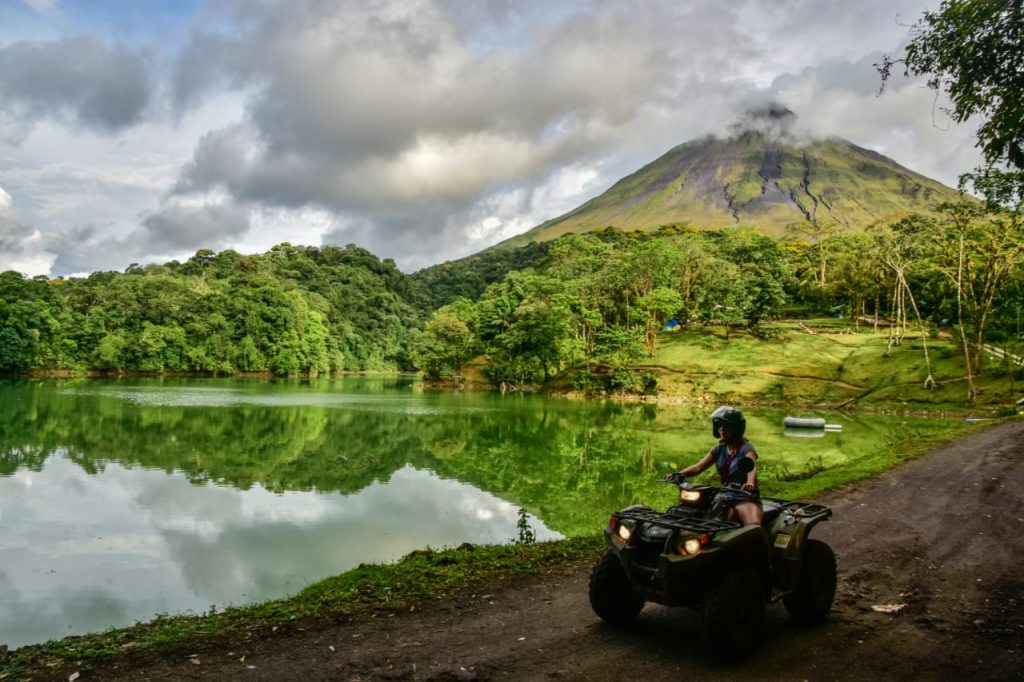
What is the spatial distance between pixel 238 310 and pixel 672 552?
8838 centimetres

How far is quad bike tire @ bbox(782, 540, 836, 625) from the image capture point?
5957 millimetres

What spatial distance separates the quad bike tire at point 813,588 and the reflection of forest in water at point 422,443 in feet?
21.2

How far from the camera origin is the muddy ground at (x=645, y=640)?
5.20m

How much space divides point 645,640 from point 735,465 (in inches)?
71.5

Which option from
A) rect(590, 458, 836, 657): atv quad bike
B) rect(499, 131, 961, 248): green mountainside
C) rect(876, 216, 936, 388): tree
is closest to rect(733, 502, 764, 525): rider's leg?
rect(590, 458, 836, 657): atv quad bike

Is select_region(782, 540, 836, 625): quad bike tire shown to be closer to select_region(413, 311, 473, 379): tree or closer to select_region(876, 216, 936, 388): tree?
select_region(876, 216, 936, 388): tree

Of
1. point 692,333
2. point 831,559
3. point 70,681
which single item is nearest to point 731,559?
point 831,559

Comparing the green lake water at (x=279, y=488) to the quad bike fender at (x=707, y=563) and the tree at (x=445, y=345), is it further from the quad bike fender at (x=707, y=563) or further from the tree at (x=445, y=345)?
the tree at (x=445, y=345)

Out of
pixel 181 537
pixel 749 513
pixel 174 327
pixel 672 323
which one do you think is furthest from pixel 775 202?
pixel 749 513

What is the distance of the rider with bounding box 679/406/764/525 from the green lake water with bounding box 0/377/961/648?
20.7 ft

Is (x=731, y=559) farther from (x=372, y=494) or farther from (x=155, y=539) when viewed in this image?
(x=372, y=494)

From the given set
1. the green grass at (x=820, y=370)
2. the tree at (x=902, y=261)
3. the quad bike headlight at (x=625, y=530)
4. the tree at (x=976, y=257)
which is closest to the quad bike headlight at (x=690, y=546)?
the quad bike headlight at (x=625, y=530)

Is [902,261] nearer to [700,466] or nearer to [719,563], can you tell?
[700,466]

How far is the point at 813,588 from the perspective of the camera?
19.6ft
